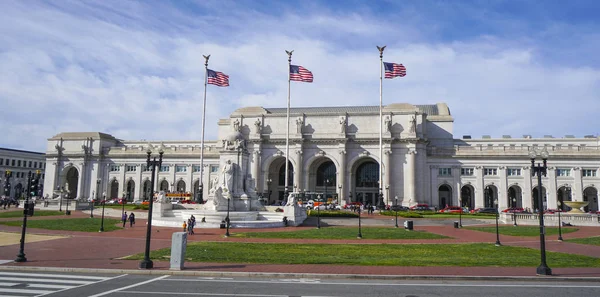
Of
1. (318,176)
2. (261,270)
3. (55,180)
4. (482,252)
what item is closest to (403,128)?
(318,176)

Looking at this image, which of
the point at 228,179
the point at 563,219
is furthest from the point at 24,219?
the point at 563,219

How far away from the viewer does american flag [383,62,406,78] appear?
62.3 metres

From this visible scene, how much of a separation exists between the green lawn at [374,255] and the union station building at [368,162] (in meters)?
52.9

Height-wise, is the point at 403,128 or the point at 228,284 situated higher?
the point at 403,128

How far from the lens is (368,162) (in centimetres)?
9638

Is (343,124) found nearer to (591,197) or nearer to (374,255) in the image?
(591,197)

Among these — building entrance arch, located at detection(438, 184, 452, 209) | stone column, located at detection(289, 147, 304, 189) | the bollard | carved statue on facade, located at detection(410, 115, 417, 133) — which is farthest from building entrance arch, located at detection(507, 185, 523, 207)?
the bollard

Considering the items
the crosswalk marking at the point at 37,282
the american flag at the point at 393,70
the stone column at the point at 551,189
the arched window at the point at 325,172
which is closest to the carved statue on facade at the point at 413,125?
the arched window at the point at 325,172

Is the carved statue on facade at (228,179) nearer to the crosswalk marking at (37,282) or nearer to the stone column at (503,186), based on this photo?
the crosswalk marking at (37,282)

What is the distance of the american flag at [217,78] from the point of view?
62250mm

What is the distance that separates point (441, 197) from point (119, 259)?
268ft

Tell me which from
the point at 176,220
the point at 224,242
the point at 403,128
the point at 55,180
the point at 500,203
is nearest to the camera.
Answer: the point at 224,242

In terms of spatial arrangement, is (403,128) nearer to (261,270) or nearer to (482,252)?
(482,252)

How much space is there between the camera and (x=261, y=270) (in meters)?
17.9
